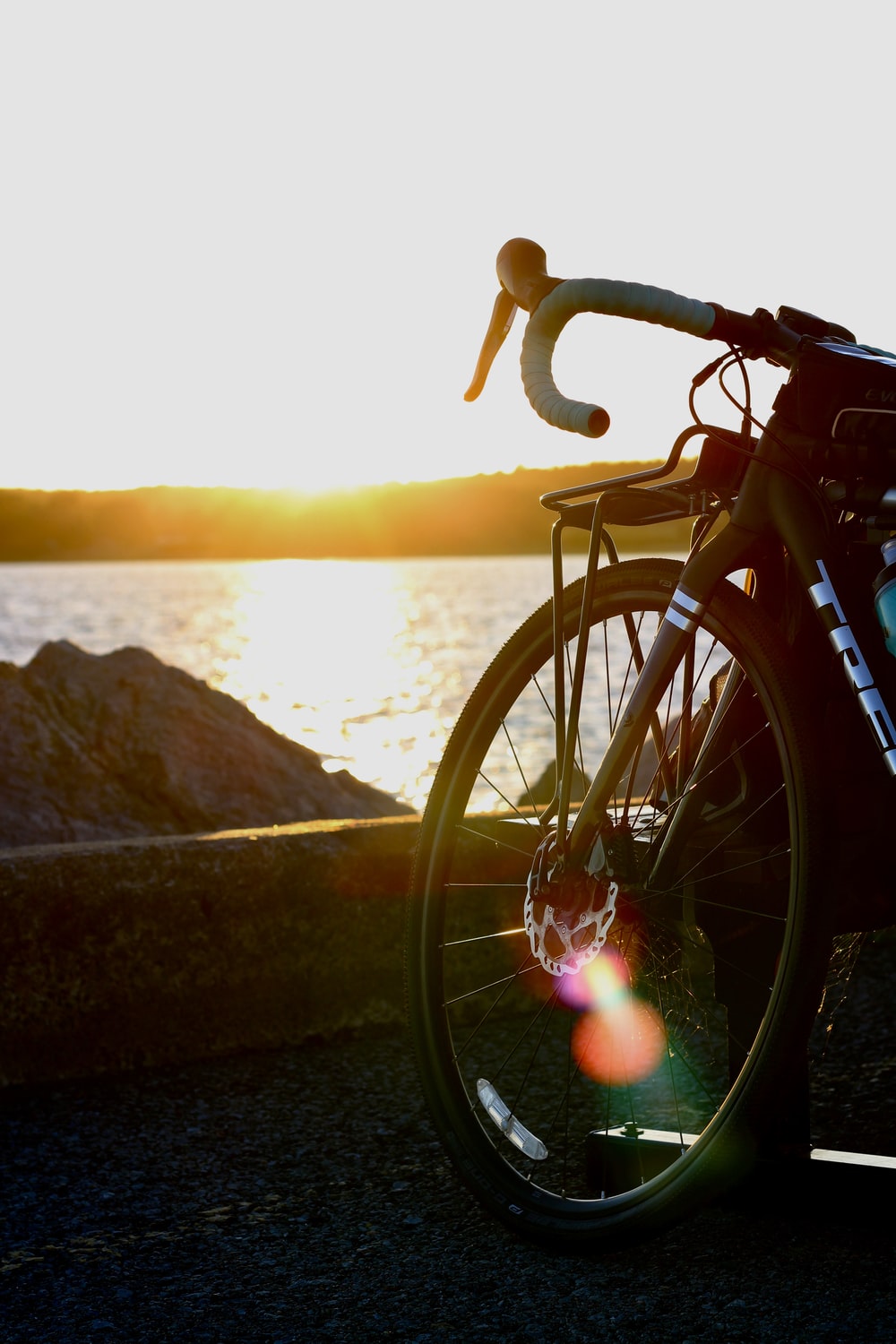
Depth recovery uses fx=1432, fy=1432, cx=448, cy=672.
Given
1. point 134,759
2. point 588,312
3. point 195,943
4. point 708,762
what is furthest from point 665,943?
point 134,759

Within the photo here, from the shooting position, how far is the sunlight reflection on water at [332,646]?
29.7 meters

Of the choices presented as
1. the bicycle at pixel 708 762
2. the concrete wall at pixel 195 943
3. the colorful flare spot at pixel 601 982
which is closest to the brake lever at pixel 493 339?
the bicycle at pixel 708 762

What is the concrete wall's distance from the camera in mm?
3582

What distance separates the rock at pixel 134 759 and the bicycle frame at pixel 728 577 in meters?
2.96

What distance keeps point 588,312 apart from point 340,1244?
1.78 meters

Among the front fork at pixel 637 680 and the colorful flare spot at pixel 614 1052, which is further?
the colorful flare spot at pixel 614 1052

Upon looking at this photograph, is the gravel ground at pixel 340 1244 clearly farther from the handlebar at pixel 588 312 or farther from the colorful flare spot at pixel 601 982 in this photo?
the handlebar at pixel 588 312

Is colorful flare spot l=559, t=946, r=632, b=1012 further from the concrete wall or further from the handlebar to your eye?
the concrete wall

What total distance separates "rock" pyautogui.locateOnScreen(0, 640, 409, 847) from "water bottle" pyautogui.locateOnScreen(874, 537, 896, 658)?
3.55 m

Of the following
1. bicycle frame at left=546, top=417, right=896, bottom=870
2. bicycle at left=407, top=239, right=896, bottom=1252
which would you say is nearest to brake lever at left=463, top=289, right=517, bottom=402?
bicycle at left=407, top=239, right=896, bottom=1252

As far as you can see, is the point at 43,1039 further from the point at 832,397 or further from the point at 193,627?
the point at 193,627

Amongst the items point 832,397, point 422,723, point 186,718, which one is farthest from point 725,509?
point 422,723

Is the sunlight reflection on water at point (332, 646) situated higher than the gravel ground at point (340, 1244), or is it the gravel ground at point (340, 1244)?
the sunlight reflection on water at point (332, 646)

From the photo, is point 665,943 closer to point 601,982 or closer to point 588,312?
point 601,982
